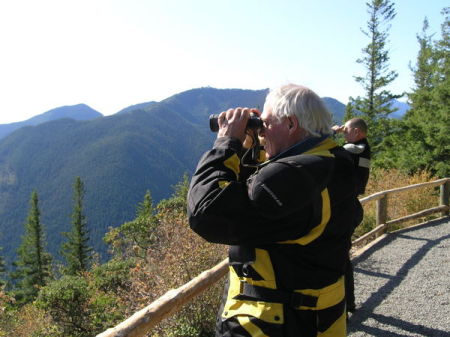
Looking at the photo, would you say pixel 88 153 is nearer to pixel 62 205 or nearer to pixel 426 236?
pixel 62 205

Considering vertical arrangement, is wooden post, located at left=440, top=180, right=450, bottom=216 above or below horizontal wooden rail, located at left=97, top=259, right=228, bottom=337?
below

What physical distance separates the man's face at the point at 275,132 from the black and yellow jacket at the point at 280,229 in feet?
0.23

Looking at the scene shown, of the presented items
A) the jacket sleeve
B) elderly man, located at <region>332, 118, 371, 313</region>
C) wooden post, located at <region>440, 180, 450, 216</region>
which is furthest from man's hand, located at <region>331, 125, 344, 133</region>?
wooden post, located at <region>440, 180, 450, 216</region>

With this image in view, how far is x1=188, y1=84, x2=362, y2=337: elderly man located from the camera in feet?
4.01

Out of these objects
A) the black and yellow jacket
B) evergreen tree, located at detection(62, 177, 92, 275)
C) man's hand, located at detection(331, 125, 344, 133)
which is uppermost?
man's hand, located at detection(331, 125, 344, 133)

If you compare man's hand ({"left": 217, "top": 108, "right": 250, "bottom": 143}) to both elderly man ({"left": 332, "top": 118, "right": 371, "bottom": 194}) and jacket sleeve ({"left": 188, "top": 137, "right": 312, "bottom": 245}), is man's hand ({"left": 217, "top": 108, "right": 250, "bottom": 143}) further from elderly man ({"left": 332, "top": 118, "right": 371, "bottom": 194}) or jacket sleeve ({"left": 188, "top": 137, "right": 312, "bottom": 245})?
elderly man ({"left": 332, "top": 118, "right": 371, "bottom": 194})

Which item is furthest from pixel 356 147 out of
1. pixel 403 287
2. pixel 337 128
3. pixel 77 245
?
pixel 77 245

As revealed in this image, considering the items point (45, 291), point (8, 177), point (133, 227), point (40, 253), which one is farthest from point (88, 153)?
point (45, 291)

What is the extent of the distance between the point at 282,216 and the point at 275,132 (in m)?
0.33

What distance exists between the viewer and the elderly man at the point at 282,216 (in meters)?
1.22

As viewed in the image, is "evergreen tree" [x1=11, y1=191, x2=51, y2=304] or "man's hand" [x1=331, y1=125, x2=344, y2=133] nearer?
"man's hand" [x1=331, y1=125, x2=344, y2=133]

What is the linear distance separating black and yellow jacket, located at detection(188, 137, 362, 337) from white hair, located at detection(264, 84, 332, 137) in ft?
0.17

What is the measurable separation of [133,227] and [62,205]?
501ft

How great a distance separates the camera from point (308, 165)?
1.22m
